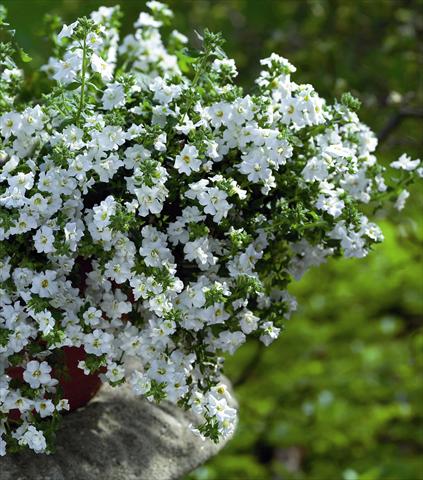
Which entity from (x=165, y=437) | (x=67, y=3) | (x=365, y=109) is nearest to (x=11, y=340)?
(x=165, y=437)

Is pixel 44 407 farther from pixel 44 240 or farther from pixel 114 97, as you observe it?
pixel 114 97

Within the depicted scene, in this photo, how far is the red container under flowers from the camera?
54.1 inches

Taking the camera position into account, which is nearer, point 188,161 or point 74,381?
point 188,161

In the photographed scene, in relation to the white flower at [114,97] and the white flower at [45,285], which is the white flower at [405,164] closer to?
the white flower at [114,97]

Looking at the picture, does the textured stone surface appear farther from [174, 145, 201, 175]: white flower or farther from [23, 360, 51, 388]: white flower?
[174, 145, 201, 175]: white flower

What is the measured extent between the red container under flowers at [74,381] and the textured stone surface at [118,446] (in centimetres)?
3

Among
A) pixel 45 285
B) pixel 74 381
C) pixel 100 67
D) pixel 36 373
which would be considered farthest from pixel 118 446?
pixel 100 67

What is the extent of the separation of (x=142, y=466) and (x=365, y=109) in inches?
73.5

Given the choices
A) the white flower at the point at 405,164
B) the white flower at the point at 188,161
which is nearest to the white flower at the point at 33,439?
the white flower at the point at 188,161

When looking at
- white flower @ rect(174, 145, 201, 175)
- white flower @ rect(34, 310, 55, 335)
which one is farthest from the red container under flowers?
white flower @ rect(174, 145, 201, 175)

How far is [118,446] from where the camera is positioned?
1.45m

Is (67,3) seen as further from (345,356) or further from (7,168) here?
(7,168)

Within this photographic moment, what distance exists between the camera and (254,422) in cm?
322

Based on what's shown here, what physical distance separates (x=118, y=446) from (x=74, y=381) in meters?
0.14
